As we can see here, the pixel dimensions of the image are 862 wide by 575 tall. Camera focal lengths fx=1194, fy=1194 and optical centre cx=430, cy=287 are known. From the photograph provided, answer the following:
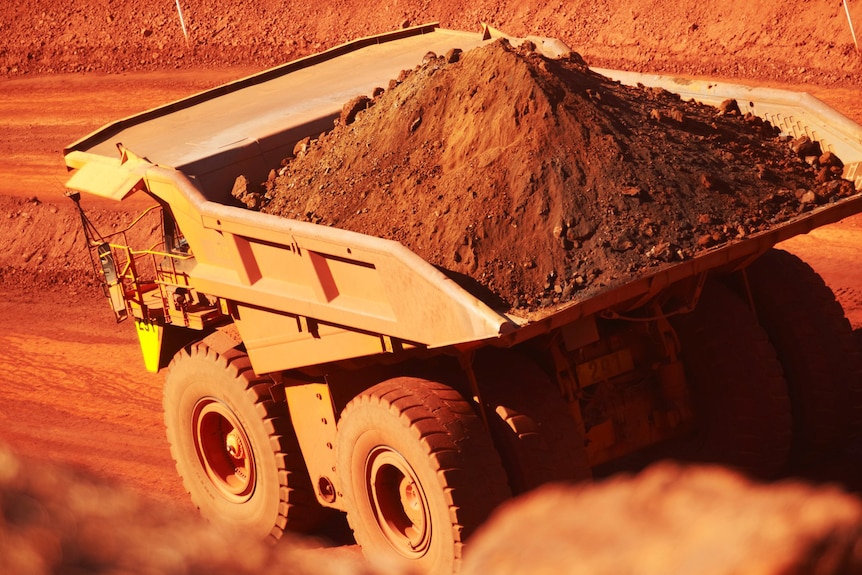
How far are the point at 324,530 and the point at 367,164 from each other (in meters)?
2.47

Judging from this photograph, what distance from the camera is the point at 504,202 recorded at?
639cm

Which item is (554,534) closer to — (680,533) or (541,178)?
(680,533)

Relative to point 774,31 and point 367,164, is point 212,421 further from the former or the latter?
point 774,31

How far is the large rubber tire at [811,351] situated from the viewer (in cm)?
729

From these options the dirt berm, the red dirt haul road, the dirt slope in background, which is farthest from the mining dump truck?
the dirt slope in background

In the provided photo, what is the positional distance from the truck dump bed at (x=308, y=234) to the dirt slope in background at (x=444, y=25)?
7319 mm

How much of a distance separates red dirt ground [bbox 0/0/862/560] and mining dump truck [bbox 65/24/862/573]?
0.69 m

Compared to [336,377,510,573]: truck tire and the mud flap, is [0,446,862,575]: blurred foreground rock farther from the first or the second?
the mud flap

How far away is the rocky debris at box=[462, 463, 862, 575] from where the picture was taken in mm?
1563

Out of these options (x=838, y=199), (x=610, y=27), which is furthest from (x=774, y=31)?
(x=838, y=199)

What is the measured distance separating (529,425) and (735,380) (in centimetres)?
158

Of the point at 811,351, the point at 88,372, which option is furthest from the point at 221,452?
the point at 811,351

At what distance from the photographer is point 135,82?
61.4ft

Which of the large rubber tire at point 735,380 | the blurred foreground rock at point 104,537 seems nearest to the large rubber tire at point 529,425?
the large rubber tire at point 735,380
